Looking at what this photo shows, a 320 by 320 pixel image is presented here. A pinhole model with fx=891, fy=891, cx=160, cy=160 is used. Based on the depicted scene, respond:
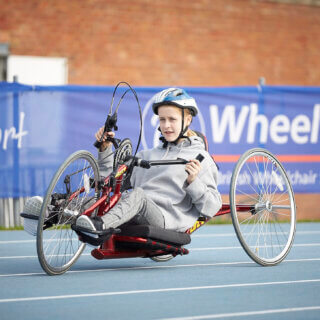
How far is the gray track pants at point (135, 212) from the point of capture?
6836 mm

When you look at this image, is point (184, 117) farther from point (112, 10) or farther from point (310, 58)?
point (310, 58)

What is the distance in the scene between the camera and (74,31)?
1811cm

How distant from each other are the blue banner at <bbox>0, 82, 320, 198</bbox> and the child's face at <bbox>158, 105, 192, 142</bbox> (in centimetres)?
459

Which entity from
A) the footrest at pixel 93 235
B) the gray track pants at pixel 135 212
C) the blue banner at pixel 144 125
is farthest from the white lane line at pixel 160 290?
the blue banner at pixel 144 125

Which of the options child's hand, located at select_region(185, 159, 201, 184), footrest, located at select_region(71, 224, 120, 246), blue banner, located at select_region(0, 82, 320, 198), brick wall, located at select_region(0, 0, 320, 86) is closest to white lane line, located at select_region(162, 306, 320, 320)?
footrest, located at select_region(71, 224, 120, 246)

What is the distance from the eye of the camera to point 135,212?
7027 mm

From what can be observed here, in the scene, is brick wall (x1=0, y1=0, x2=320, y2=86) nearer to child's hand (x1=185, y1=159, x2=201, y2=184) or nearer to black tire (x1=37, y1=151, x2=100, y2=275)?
black tire (x1=37, y1=151, x2=100, y2=275)

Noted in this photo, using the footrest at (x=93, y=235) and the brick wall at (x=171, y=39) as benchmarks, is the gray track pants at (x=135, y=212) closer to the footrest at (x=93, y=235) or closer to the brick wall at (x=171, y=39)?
the footrest at (x=93, y=235)

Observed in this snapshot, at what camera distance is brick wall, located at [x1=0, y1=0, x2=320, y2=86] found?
1789 cm

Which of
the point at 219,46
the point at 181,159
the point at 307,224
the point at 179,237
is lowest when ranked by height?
the point at 307,224

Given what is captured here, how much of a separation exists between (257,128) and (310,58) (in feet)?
24.9

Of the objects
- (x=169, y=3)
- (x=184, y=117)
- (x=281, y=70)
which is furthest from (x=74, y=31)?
(x=184, y=117)

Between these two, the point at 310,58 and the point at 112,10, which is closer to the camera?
the point at 112,10

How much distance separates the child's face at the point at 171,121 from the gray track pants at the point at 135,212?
68cm
